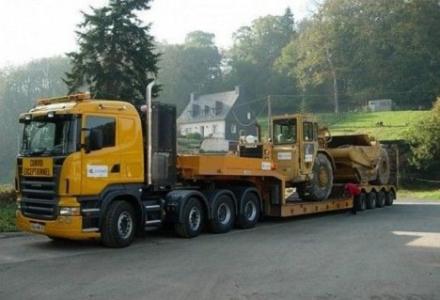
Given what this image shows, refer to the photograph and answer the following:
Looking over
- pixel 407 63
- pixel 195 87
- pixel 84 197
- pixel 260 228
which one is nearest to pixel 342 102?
pixel 407 63

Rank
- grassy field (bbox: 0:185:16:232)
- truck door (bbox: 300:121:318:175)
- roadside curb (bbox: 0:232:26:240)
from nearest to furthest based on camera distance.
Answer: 1. roadside curb (bbox: 0:232:26:240)
2. grassy field (bbox: 0:185:16:232)
3. truck door (bbox: 300:121:318:175)

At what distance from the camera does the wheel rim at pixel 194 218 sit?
1411 cm

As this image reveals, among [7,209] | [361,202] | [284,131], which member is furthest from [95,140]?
[361,202]

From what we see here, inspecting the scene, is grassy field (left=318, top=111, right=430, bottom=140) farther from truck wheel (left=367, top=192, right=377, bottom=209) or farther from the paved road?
the paved road

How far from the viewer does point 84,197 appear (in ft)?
38.6

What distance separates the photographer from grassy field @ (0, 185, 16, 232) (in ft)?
52.3

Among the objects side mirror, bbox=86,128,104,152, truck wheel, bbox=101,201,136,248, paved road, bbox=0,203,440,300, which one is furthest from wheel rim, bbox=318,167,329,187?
side mirror, bbox=86,128,104,152

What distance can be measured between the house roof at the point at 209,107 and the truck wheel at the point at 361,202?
55336 millimetres

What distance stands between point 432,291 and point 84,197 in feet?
22.7

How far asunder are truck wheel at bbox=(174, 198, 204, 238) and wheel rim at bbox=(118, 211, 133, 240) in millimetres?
1506

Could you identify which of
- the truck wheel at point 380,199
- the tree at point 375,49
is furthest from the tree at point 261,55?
the truck wheel at point 380,199

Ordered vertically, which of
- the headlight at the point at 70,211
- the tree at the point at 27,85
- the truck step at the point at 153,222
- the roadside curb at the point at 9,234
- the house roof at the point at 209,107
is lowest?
the roadside curb at the point at 9,234

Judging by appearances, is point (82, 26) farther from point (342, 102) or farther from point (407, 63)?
point (342, 102)

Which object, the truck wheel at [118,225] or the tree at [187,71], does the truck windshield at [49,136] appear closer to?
the truck wheel at [118,225]
